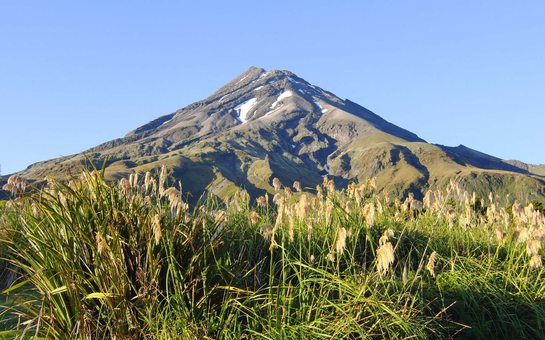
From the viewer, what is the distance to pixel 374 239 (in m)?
7.96

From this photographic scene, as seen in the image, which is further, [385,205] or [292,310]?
[385,205]

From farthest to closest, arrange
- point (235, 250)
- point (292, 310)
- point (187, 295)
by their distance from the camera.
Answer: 1. point (235, 250)
2. point (292, 310)
3. point (187, 295)

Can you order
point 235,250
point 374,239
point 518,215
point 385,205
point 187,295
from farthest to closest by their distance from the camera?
point 385,205 → point 518,215 → point 374,239 → point 235,250 → point 187,295

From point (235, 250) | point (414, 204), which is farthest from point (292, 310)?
point (414, 204)

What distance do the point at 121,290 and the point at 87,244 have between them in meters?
0.75

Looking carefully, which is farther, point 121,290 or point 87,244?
point 87,244

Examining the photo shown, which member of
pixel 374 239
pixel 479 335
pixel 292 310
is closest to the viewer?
pixel 292 310

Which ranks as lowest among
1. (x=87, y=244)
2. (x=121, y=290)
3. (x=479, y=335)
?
(x=479, y=335)

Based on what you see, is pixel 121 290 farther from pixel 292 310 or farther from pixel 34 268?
pixel 292 310

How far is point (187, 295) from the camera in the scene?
5.14 metres

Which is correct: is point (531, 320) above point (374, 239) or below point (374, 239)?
below

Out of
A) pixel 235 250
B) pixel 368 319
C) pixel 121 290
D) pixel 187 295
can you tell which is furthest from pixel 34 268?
pixel 368 319

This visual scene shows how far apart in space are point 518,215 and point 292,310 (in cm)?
494

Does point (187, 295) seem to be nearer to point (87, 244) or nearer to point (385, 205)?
point (87, 244)
